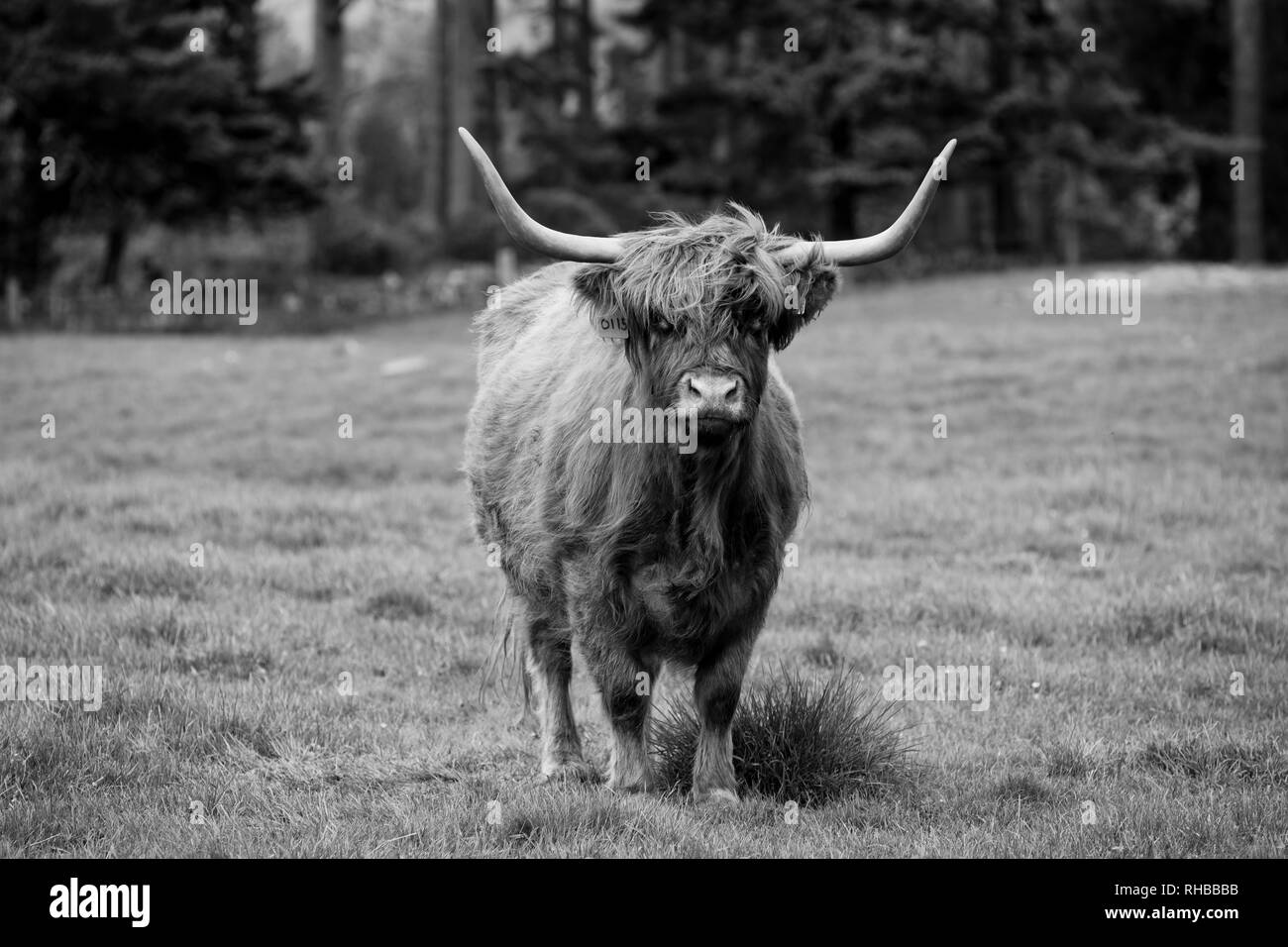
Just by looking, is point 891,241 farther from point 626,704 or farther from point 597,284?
point 626,704

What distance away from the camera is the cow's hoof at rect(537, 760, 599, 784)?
5652 mm

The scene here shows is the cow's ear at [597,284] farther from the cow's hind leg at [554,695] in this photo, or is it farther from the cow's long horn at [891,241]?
the cow's hind leg at [554,695]

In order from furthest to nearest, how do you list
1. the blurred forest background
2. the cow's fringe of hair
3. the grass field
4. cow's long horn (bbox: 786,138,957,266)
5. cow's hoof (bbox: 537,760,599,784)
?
the blurred forest background → cow's hoof (bbox: 537,760,599,784) → cow's long horn (bbox: 786,138,957,266) → the cow's fringe of hair → the grass field

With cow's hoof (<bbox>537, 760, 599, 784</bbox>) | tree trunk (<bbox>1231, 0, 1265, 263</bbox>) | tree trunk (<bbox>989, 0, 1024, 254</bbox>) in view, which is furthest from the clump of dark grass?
tree trunk (<bbox>1231, 0, 1265, 263</bbox>)

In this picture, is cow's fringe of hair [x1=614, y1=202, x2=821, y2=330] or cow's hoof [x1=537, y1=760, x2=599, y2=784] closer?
cow's fringe of hair [x1=614, y1=202, x2=821, y2=330]

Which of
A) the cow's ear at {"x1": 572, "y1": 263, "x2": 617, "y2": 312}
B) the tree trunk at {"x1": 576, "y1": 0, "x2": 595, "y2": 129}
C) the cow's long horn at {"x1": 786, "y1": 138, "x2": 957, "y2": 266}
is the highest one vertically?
the tree trunk at {"x1": 576, "y1": 0, "x2": 595, "y2": 129}

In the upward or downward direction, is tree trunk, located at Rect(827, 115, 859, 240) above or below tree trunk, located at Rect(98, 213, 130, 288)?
above

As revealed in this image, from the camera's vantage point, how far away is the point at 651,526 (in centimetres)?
531

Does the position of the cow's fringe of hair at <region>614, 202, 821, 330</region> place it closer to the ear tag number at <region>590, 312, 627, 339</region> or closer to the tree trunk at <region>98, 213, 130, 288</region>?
the ear tag number at <region>590, 312, 627, 339</region>

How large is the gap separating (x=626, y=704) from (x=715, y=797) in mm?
493

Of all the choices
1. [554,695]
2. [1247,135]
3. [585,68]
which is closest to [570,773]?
[554,695]

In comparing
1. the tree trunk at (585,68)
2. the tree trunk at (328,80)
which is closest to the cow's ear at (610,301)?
the tree trunk at (328,80)

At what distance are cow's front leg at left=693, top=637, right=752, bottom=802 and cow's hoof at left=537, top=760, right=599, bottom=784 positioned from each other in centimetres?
52

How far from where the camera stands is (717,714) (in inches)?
214
